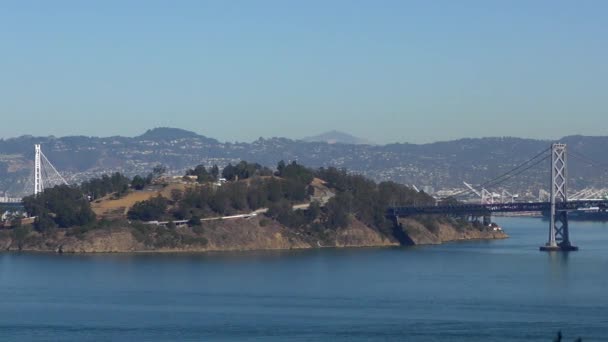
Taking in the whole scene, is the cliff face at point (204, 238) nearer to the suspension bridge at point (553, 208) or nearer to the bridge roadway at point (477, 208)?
the bridge roadway at point (477, 208)

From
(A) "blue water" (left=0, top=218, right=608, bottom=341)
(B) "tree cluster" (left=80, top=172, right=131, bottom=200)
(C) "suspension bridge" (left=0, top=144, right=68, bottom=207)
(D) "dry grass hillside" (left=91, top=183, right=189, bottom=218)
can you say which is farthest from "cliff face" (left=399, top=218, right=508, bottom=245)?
(C) "suspension bridge" (left=0, top=144, right=68, bottom=207)

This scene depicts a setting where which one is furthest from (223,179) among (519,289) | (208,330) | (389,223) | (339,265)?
(208,330)

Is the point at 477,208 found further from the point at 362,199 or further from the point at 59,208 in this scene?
the point at 59,208

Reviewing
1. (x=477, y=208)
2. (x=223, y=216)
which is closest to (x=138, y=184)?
(x=223, y=216)

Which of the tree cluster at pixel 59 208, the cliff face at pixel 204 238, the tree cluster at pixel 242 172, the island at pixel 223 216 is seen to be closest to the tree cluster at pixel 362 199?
the island at pixel 223 216

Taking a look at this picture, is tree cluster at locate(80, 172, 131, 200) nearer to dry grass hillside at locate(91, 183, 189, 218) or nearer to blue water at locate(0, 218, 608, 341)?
dry grass hillside at locate(91, 183, 189, 218)

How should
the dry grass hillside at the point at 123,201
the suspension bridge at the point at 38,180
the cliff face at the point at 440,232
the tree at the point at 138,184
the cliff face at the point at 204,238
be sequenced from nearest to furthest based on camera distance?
1. the cliff face at the point at 204,238
2. the dry grass hillside at the point at 123,201
3. the cliff face at the point at 440,232
4. the tree at the point at 138,184
5. the suspension bridge at the point at 38,180

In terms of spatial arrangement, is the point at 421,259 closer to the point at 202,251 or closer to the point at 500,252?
the point at 500,252
